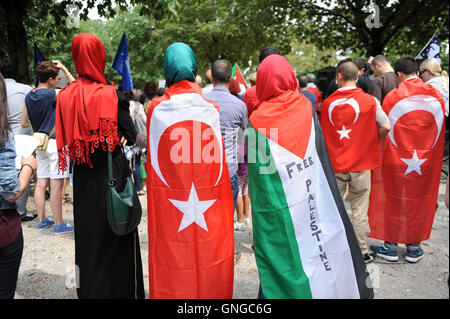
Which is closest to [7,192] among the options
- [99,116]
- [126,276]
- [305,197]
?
[99,116]

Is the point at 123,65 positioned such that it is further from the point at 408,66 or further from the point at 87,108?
the point at 408,66

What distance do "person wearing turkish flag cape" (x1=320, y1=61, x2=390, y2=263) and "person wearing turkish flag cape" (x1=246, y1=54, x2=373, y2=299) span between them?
1.48 m

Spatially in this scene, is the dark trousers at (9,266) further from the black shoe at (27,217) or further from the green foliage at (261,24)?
the green foliage at (261,24)

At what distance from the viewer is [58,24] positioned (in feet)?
27.0

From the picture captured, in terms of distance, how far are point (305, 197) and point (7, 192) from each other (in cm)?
194

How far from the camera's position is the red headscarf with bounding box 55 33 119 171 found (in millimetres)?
2729

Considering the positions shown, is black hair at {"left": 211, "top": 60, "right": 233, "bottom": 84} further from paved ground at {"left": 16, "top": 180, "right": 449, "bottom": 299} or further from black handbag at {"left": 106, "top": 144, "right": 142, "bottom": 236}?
paved ground at {"left": 16, "top": 180, "right": 449, "bottom": 299}

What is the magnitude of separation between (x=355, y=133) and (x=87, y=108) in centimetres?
281

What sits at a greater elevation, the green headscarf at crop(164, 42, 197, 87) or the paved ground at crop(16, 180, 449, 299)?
the green headscarf at crop(164, 42, 197, 87)

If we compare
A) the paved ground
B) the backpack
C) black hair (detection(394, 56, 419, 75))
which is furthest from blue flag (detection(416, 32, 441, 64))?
the backpack

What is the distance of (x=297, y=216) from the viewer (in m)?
2.57

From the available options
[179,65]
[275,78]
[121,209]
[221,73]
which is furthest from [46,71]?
[275,78]

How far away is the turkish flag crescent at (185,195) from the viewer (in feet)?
9.27

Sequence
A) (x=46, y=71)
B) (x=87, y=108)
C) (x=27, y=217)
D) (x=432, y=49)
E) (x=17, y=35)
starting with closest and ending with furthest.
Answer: (x=87, y=108)
(x=46, y=71)
(x=27, y=217)
(x=432, y=49)
(x=17, y=35)
